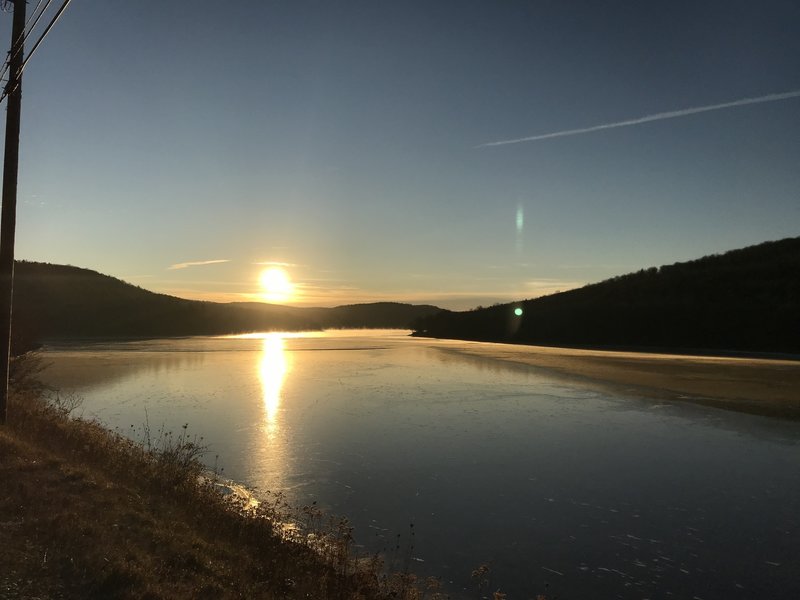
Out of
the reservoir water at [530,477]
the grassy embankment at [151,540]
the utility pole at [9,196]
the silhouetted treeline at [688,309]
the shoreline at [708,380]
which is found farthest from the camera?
the silhouetted treeline at [688,309]

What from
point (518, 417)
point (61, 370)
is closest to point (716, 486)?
point (518, 417)

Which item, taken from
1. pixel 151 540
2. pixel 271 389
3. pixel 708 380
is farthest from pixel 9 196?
pixel 708 380

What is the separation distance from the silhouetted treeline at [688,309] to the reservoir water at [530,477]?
42.3m

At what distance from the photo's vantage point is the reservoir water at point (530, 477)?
7.45 meters

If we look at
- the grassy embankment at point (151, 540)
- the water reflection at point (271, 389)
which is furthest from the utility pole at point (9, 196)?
the water reflection at point (271, 389)

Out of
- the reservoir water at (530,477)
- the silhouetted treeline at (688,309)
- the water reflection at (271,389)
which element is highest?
the silhouetted treeline at (688,309)

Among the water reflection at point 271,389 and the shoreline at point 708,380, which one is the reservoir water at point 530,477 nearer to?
the water reflection at point 271,389

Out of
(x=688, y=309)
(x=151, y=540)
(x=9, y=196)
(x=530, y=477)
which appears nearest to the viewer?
(x=151, y=540)

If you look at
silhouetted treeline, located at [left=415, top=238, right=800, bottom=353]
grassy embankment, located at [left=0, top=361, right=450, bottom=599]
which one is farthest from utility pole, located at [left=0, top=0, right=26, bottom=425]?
silhouetted treeline, located at [left=415, top=238, right=800, bottom=353]

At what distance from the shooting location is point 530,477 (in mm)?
11664

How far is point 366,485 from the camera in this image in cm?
1094

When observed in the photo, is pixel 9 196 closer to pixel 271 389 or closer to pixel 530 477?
pixel 530 477

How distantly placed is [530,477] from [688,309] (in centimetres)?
6255

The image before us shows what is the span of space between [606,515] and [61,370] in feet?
110
